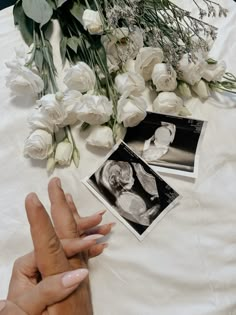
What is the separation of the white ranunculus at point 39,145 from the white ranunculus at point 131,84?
0.19m

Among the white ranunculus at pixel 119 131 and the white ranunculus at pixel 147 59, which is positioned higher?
the white ranunculus at pixel 147 59

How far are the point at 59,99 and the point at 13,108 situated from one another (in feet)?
0.52

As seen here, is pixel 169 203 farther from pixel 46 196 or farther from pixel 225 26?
pixel 225 26

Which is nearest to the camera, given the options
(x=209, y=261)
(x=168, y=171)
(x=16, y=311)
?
(x=16, y=311)

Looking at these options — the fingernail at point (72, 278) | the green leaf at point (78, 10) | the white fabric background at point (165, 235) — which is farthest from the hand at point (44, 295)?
the green leaf at point (78, 10)

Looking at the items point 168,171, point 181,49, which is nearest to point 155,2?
point 181,49

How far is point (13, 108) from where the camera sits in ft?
2.96

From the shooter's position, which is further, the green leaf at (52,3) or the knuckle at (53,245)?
the green leaf at (52,3)

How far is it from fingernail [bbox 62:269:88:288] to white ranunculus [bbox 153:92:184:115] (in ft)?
1.39

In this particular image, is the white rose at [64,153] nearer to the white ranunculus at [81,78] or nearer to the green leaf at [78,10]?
the white ranunculus at [81,78]

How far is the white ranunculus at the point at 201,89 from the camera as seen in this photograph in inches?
34.3

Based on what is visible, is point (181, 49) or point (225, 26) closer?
point (181, 49)

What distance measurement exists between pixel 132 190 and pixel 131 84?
0.74 ft

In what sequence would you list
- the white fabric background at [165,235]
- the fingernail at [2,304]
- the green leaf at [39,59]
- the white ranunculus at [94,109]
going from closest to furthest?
1. the fingernail at [2,304]
2. the white fabric background at [165,235]
3. the white ranunculus at [94,109]
4. the green leaf at [39,59]
